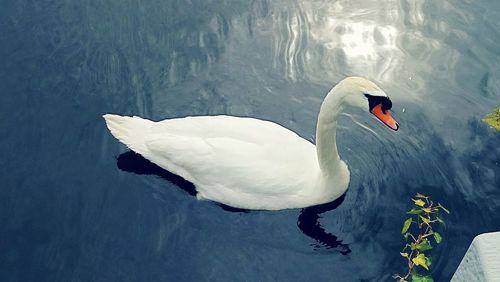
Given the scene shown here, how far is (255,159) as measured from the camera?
502cm

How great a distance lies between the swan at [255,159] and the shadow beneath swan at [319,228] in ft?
0.31

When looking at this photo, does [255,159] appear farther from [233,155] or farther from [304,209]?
[304,209]

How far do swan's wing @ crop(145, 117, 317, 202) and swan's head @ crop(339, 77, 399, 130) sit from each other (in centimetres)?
61

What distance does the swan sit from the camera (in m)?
4.99

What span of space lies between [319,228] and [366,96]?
1.04m

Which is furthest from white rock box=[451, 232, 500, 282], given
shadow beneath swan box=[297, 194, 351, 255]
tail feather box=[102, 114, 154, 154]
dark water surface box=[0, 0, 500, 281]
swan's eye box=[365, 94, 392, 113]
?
tail feather box=[102, 114, 154, 154]

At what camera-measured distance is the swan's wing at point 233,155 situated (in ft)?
16.4

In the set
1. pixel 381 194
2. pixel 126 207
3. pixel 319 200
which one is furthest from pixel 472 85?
pixel 126 207

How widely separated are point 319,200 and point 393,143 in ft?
2.95

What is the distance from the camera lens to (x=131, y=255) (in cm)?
504

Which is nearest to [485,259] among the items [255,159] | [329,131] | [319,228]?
[329,131]

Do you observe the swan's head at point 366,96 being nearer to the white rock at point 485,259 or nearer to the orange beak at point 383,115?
the orange beak at point 383,115

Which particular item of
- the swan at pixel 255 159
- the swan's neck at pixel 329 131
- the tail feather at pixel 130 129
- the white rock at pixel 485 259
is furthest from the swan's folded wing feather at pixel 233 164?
the white rock at pixel 485 259

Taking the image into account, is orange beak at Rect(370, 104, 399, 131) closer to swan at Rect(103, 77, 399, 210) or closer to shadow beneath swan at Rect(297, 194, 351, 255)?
swan at Rect(103, 77, 399, 210)
